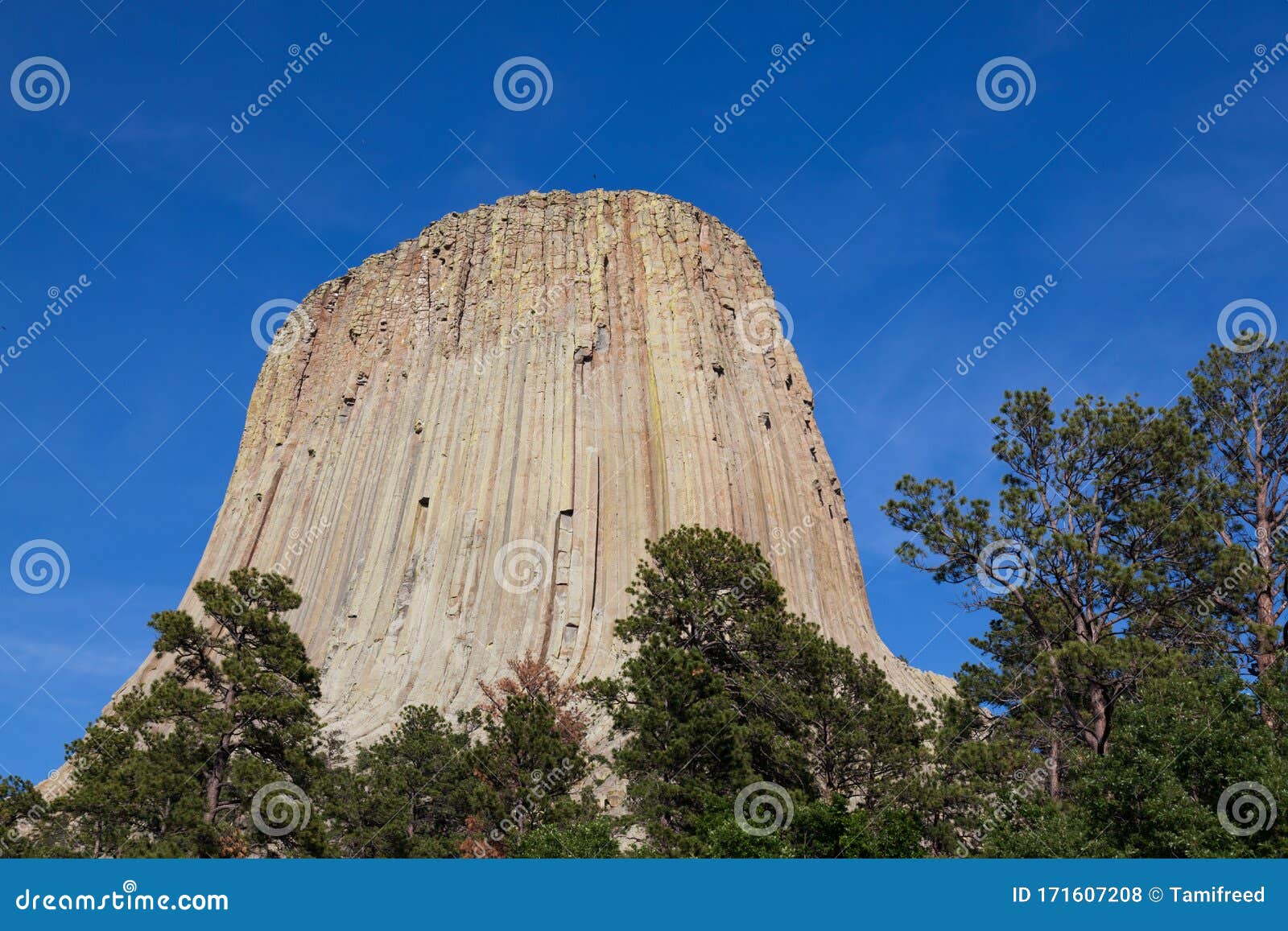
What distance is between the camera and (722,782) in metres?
28.3

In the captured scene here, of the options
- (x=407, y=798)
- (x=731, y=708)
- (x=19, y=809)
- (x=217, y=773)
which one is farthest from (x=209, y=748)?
(x=731, y=708)

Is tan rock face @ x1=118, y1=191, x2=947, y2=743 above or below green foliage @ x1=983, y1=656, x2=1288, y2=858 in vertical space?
above

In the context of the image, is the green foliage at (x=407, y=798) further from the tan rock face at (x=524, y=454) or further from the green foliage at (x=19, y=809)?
the tan rock face at (x=524, y=454)

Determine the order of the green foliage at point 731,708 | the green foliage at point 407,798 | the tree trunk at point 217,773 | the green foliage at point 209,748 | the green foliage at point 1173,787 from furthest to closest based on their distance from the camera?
1. the green foliage at point 407,798
2. the green foliage at point 731,708
3. the tree trunk at point 217,773
4. the green foliage at point 209,748
5. the green foliage at point 1173,787

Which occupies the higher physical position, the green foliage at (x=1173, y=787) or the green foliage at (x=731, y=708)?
the green foliage at (x=731, y=708)

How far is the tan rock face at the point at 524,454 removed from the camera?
6028cm

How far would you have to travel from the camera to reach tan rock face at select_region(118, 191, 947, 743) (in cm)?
6028

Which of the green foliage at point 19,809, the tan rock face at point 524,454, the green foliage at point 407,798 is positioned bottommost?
the green foliage at point 19,809

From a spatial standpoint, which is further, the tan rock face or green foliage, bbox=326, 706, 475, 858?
the tan rock face

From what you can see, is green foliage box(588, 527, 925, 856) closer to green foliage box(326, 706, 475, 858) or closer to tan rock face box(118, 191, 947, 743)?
green foliage box(326, 706, 475, 858)

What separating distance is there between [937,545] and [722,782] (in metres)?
8.17

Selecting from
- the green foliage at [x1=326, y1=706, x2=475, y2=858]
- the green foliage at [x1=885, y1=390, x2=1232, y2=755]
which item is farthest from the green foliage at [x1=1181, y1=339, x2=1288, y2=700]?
the green foliage at [x1=326, y1=706, x2=475, y2=858]

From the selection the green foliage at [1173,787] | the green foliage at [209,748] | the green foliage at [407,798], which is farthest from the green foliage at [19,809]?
the green foliage at [1173,787]

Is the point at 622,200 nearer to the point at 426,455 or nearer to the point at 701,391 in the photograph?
the point at 701,391
